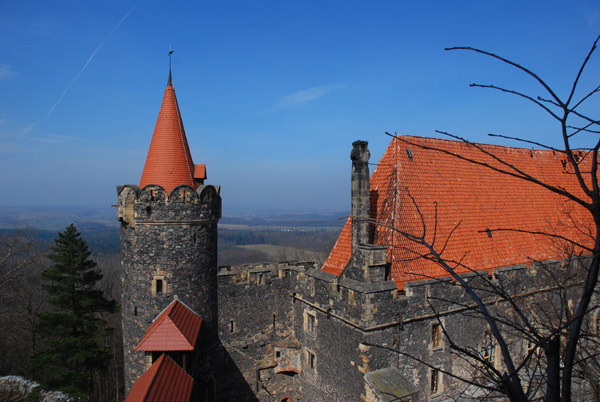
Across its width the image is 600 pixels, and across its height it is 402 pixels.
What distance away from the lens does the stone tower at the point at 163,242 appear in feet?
34.9

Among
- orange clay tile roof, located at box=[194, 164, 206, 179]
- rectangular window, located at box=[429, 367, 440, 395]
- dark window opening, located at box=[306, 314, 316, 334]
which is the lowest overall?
rectangular window, located at box=[429, 367, 440, 395]

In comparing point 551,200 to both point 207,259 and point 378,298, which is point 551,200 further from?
point 207,259

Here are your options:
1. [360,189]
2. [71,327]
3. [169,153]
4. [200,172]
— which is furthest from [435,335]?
[71,327]

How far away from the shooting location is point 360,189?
1027 centimetres

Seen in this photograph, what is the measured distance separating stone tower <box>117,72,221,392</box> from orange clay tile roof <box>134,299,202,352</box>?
0.64 meters

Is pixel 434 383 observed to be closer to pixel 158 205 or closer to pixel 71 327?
pixel 158 205

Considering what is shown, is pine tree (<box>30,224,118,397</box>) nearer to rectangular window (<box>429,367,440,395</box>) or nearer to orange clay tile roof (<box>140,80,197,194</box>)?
orange clay tile roof (<box>140,80,197,194</box>)

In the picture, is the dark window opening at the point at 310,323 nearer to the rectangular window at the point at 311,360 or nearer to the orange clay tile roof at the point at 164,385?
the rectangular window at the point at 311,360

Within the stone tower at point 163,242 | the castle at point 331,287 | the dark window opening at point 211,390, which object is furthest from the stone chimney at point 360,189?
the dark window opening at point 211,390

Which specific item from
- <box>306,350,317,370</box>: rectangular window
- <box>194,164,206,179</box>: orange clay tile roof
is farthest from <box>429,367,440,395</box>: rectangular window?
<box>194,164,206,179</box>: orange clay tile roof

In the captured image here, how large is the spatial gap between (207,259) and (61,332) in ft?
30.7

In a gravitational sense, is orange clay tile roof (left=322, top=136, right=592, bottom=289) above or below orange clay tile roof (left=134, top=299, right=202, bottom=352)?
above

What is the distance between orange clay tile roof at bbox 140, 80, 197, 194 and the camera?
36.9ft

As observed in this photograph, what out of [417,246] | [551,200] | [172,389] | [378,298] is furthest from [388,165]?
[172,389]
